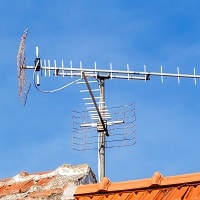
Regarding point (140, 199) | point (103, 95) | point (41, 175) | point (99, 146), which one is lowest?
point (140, 199)

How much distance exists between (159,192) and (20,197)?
4.52 feet

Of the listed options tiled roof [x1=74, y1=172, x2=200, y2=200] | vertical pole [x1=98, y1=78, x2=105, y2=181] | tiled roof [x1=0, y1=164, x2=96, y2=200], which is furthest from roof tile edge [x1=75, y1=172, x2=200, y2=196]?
vertical pole [x1=98, y1=78, x2=105, y2=181]

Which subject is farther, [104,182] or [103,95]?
[103,95]

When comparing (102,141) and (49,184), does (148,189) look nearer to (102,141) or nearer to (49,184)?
(49,184)

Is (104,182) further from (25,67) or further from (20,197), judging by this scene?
(25,67)

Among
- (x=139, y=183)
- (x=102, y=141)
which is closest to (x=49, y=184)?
(x=139, y=183)

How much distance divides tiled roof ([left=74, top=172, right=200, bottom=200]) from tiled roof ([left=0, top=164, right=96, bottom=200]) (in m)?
0.13

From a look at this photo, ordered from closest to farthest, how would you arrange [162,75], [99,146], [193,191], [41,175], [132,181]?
[193,191] → [132,181] → [41,175] → [99,146] → [162,75]

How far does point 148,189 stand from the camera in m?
6.30

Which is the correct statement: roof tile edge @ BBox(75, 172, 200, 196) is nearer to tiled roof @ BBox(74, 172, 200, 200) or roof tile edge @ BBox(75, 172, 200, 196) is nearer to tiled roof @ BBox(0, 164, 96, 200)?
tiled roof @ BBox(74, 172, 200, 200)

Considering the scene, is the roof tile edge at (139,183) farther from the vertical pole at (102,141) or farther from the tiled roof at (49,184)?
the vertical pole at (102,141)

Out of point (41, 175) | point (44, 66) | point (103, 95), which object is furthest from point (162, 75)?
point (41, 175)

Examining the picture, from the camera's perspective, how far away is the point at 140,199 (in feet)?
20.4

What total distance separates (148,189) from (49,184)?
1.01m
